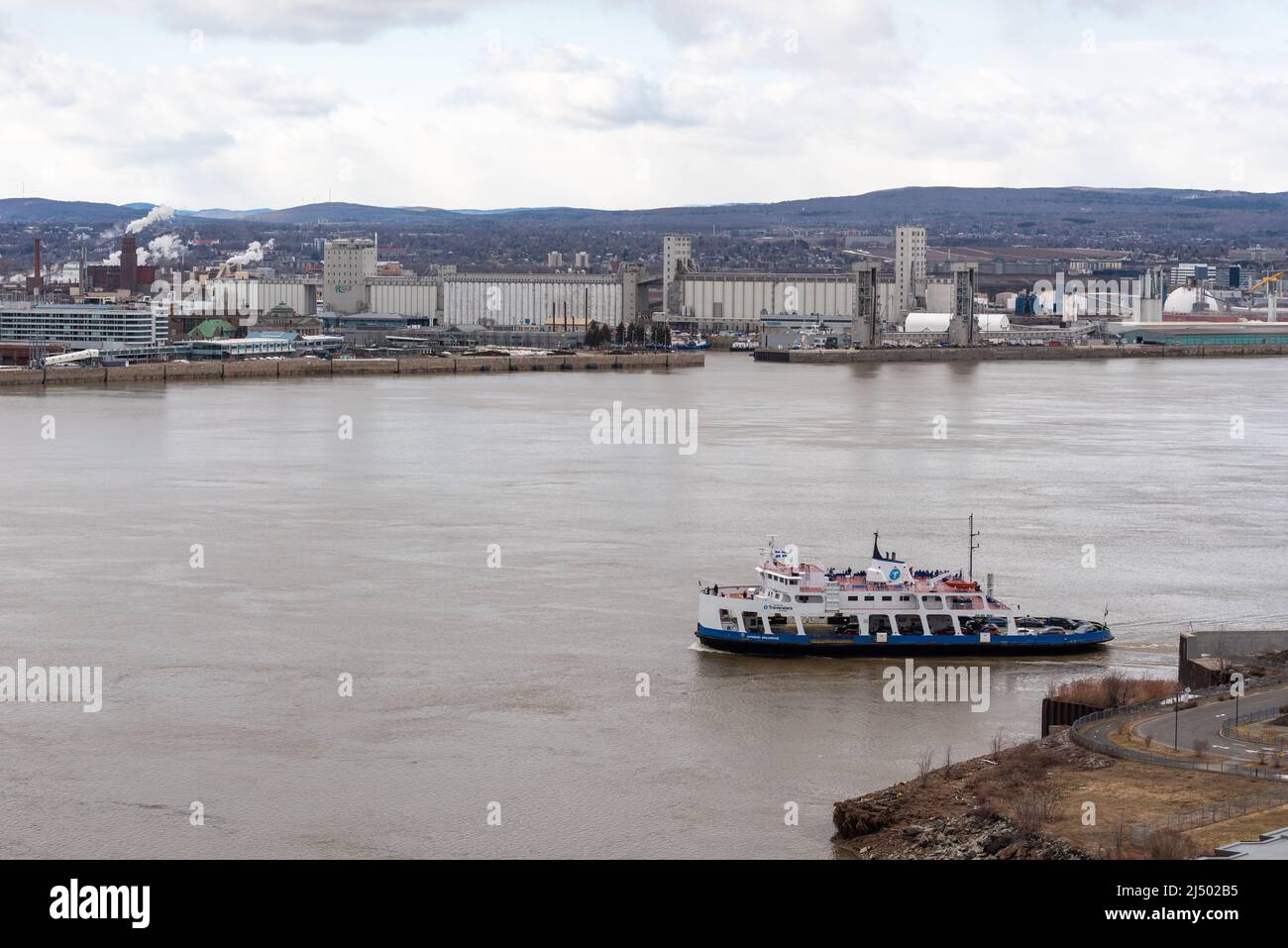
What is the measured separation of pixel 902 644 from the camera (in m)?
12.3

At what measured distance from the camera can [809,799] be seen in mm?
9062

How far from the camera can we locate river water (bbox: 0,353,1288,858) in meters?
8.93

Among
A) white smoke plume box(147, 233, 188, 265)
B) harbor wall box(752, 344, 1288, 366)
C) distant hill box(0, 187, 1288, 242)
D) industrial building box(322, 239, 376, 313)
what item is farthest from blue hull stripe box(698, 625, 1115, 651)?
distant hill box(0, 187, 1288, 242)

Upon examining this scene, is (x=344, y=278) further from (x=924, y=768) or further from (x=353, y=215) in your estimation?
(x=353, y=215)

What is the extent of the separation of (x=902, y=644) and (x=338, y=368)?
33.0 m

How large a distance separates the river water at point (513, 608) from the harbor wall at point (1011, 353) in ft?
84.7

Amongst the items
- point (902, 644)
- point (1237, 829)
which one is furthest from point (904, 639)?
point (1237, 829)

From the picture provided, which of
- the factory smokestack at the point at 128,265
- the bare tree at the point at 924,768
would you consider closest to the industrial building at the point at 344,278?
the factory smokestack at the point at 128,265

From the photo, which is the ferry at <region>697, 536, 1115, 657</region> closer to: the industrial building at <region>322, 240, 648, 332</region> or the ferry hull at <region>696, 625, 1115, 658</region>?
the ferry hull at <region>696, 625, 1115, 658</region>

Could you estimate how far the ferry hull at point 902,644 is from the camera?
12.2 m

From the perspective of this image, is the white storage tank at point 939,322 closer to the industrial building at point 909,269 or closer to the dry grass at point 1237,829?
the industrial building at point 909,269

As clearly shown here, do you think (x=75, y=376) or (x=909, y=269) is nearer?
(x=75, y=376)
